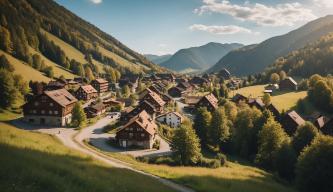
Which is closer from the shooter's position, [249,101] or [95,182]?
[95,182]

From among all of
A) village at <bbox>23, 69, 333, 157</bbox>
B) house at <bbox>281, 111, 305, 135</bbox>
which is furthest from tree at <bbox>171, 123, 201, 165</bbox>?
house at <bbox>281, 111, 305, 135</bbox>

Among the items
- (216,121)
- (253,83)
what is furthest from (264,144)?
(253,83)

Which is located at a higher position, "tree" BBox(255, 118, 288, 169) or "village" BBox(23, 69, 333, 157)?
"village" BBox(23, 69, 333, 157)

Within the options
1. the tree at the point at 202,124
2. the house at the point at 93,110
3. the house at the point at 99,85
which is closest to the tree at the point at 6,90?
the house at the point at 93,110

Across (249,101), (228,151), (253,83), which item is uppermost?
(253,83)

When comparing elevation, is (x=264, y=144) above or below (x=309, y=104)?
below

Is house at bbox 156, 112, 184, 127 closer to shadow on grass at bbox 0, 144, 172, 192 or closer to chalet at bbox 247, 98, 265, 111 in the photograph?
chalet at bbox 247, 98, 265, 111

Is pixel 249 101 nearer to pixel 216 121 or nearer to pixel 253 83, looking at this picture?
pixel 216 121

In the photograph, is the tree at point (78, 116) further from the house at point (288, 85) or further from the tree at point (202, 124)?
the house at point (288, 85)
